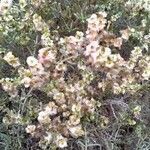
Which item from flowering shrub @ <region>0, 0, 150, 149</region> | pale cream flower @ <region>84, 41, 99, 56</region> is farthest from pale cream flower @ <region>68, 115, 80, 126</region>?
pale cream flower @ <region>84, 41, 99, 56</region>

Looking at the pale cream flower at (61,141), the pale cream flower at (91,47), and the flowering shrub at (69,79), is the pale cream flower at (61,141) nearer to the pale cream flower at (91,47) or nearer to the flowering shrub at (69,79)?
the flowering shrub at (69,79)

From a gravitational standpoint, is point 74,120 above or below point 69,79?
below

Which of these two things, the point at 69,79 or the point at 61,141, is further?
the point at 69,79

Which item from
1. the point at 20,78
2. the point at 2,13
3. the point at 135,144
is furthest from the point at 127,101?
the point at 2,13

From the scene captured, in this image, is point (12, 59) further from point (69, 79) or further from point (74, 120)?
point (74, 120)

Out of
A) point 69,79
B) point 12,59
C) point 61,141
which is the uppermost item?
point 12,59

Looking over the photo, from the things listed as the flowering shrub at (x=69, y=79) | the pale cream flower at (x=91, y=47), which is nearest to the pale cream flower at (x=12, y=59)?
the flowering shrub at (x=69, y=79)

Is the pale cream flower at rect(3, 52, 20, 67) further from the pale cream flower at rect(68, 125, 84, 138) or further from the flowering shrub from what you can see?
the pale cream flower at rect(68, 125, 84, 138)

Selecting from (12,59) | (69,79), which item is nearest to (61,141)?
(69,79)

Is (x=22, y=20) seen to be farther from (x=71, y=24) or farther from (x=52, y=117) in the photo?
(x=52, y=117)

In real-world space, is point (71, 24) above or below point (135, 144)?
above
